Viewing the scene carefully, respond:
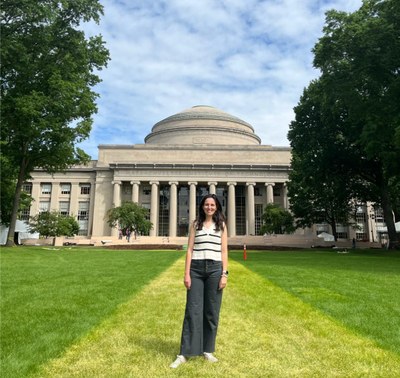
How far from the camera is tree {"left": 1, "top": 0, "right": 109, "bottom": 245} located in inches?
990

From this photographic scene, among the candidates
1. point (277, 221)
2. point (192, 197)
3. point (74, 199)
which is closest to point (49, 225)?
point (74, 199)

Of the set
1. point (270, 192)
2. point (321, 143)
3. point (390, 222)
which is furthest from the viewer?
point (270, 192)

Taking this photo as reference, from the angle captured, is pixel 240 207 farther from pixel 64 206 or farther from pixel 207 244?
pixel 207 244

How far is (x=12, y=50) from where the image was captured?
25.2m

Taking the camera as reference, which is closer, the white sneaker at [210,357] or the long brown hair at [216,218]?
the white sneaker at [210,357]

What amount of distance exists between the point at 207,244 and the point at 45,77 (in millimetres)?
26515

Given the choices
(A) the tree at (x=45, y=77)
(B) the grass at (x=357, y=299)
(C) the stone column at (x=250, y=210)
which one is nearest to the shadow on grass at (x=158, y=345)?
(B) the grass at (x=357, y=299)

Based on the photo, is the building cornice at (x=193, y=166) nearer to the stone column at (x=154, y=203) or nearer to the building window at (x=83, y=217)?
the stone column at (x=154, y=203)

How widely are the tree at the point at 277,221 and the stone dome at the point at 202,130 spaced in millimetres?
29626

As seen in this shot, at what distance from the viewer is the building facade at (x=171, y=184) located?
258 feet

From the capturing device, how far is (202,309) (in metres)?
5.14

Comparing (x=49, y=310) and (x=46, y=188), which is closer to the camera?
(x=49, y=310)

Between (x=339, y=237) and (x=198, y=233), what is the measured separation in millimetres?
78503

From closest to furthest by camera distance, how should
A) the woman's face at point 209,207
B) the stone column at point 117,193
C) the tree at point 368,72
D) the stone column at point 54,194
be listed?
the woman's face at point 209,207, the tree at point 368,72, the stone column at point 117,193, the stone column at point 54,194
